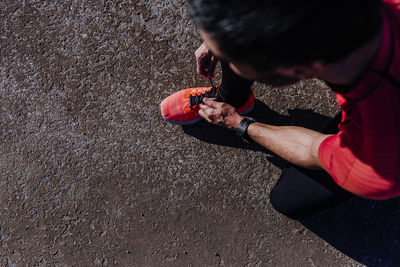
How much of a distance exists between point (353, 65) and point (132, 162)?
5.56 feet

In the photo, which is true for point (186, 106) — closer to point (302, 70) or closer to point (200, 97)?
point (200, 97)

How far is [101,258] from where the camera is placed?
91.6 inches

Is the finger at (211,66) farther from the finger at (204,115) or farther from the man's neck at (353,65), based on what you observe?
the man's neck at (353,65)

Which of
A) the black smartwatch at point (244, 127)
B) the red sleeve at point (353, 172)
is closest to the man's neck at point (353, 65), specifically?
the red sleeve at point (353, 172)

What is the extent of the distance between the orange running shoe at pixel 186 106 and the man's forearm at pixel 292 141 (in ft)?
1.19

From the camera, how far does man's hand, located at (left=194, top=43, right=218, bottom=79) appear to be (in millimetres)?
2033

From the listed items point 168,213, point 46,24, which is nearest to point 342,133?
point 168,213

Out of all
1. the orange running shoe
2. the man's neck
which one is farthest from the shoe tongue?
the man's neck

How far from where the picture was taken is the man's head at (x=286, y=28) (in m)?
0.92

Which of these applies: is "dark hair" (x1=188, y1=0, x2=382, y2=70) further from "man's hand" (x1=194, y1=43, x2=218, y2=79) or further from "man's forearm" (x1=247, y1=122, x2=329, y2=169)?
"man's hand" (x1=194, y1=43, x2=218, y2=79)

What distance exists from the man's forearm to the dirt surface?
16.3 inches

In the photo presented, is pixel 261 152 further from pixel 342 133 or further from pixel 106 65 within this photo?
pixel 106 65

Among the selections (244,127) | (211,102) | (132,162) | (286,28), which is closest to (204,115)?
(211,102)

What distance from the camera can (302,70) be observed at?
3.64 feet
